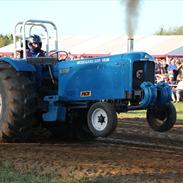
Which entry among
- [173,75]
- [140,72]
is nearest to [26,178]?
[140,72]

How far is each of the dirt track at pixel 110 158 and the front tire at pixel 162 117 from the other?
350mm

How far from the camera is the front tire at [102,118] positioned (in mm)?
8547

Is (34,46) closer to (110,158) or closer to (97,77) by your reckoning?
(97,77)

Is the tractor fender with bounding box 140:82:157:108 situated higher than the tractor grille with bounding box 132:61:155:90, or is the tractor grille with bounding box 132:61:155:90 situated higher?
the tractor grille with bounding box 132:61:155:90

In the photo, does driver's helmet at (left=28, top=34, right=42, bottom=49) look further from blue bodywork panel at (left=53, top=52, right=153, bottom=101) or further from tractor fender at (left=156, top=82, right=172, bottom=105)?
tractor fender at (left=156, top=82, right=172, bottom=105)

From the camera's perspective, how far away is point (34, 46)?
9969 millimetres

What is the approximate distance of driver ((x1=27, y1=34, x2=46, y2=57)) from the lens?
9906 mm

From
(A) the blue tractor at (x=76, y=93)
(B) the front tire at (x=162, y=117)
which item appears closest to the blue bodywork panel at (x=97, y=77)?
(A) the blue tractor at (x=76, y=93)

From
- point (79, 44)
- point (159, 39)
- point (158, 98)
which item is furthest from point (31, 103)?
point (79, 44)

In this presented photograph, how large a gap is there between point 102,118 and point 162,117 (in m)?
1.04

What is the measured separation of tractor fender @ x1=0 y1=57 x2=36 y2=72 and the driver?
391mm

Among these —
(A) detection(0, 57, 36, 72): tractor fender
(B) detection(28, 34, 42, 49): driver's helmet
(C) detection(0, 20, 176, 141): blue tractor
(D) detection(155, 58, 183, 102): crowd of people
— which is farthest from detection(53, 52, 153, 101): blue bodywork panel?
(D) detection(155, 58, 183, 102): crowd of people

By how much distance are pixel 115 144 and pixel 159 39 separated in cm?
2336

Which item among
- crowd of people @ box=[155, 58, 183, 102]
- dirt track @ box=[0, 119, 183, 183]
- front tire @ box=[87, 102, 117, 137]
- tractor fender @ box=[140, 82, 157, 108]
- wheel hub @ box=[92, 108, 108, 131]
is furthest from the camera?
crowd of people @ box=[155, 58, 183, 102]
